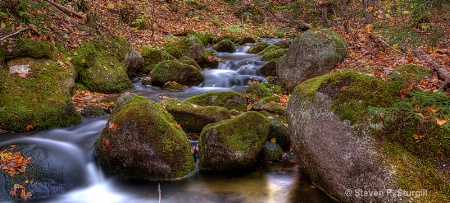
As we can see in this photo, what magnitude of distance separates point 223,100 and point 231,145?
2615 millimetres

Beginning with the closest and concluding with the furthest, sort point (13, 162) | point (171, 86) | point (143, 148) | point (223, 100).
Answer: point (13, 162) → point (143, 148) → point (223, 100) → point (171, 86)

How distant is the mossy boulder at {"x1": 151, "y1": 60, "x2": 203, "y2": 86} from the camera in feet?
35.0

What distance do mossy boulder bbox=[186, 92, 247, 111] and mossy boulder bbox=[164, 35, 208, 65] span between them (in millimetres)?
5398

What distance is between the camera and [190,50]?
1312 centimetres

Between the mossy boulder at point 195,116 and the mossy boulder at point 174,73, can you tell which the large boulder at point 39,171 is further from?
the mossy boulder at point 174,73

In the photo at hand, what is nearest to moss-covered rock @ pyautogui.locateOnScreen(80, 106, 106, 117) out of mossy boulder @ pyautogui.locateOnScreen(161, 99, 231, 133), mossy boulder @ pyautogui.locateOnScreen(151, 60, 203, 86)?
mossy boulder @ pyautogui.locateOnScreen(161, 99, 231, 133)

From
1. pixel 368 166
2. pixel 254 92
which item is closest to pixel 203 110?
pixel 254 92

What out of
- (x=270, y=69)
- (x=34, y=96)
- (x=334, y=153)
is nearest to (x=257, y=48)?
(x=270, y=69)

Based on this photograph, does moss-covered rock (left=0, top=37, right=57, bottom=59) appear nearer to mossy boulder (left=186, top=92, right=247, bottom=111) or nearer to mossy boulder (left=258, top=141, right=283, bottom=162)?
mossy boulder (left=186, top=92, right=247, bottom=111)

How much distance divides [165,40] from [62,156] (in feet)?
34.3

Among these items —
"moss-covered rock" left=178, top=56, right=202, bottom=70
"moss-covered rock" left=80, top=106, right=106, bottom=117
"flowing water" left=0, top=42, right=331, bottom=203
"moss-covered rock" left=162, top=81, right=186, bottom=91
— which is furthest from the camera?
"moss-covered rock" left=178, top=56, right=202, bottom=70

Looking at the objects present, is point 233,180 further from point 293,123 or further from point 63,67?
point 63,67

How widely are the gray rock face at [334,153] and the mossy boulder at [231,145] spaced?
0.89m

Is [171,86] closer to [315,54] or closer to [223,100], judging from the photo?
[223,100]
